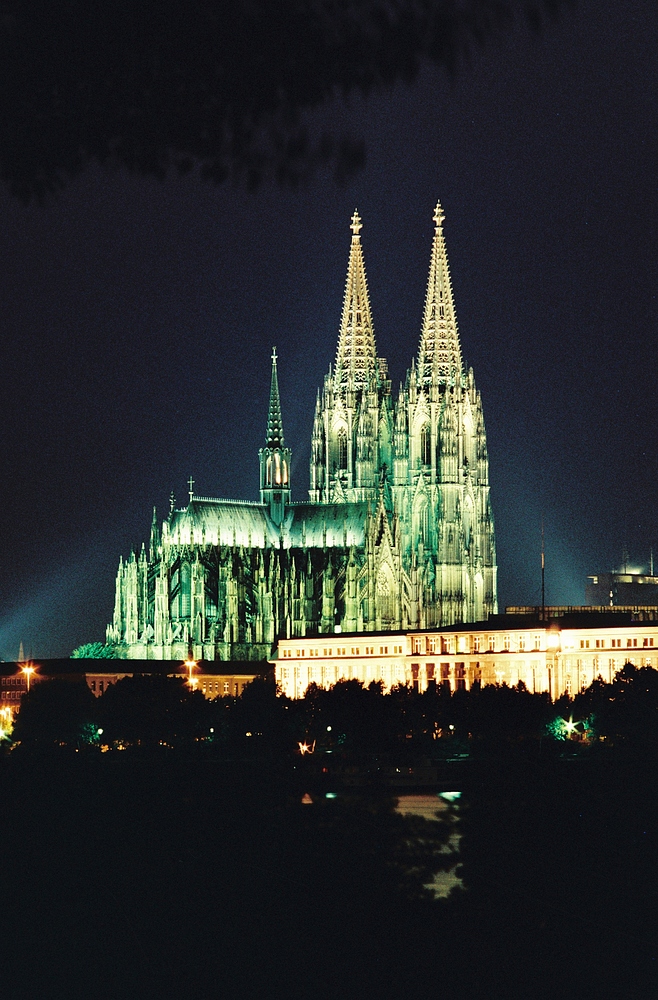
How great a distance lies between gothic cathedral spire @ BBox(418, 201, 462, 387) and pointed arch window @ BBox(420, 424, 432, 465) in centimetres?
443

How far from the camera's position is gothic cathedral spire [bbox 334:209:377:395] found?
15550cm

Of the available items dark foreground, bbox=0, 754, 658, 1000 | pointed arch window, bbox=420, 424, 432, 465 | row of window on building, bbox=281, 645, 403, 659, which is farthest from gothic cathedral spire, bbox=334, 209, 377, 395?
dark foreground, bbox=0, 754, 658, 1000

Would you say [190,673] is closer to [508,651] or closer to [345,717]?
[345,717]

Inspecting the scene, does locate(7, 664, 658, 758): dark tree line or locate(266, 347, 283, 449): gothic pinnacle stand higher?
locate(266, 347, 283, 449): gothic pinnacle

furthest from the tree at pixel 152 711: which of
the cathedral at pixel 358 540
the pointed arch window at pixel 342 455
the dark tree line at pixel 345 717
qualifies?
the pointed arch window at pixel 342 455

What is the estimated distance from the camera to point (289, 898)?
41.2 meters

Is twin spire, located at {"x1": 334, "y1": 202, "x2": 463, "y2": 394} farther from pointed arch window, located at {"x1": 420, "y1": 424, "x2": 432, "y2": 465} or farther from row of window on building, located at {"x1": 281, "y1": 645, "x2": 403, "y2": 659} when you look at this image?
row of window on building, located at {"x1": 281, "y1": 645, "x2": 403, "y2": 659}

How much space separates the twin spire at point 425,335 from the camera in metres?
154

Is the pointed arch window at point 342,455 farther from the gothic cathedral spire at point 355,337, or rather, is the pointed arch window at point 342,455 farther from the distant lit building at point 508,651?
the distant lit building at point 508,651

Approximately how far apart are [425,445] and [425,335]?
879 cm

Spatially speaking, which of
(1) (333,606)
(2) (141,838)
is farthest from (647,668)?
(2) (141,838)

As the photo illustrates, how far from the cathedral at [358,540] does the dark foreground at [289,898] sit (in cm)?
9598

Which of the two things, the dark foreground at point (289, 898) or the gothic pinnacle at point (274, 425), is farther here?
the gothic pinnacle at point (274, 425)

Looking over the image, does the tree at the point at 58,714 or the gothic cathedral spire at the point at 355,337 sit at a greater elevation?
the gothic cathedral spire at the point at 355,337
